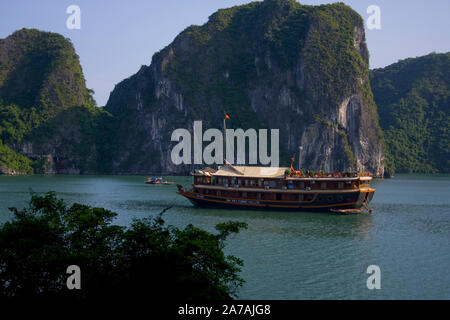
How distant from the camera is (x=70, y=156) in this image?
15650 centimetres

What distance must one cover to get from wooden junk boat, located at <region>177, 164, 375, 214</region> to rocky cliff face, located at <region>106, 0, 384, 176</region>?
91.2 metres

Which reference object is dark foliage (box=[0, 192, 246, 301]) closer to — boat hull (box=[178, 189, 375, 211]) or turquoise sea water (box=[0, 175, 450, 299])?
turquoise sea water (box=[0, 175, 450, 299])

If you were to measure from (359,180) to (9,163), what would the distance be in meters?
116

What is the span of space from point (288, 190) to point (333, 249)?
54.8 ft

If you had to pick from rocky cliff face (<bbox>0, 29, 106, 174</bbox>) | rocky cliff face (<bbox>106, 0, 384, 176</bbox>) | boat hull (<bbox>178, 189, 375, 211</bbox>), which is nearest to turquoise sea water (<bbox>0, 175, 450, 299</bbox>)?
boat hull (<bbox>178, 189, 375, 211</bbox>)

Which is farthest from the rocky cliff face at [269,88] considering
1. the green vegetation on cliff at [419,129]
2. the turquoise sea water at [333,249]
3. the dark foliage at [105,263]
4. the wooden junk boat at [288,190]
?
the dark foliage at [105,263]

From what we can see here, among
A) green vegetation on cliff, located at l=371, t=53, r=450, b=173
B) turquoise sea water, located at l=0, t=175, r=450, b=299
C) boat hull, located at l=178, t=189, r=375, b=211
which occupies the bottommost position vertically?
turquoise sea water, located at l=0, t=175, r=450, b=299

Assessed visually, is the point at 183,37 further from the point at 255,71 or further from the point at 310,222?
the point at 310,222

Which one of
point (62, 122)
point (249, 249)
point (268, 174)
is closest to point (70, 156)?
point (62, 122)

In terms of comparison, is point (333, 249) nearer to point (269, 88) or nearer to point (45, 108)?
point (269, 88)

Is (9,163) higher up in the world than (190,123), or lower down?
lower down

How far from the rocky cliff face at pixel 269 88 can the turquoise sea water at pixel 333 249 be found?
90.3 meters

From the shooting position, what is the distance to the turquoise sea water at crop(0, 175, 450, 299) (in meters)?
23.2

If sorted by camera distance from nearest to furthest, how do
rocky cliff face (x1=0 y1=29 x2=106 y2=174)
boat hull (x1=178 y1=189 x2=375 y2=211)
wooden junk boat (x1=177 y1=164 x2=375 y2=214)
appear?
1. wooden junk boat (x1=177 y1=164 x2=375 y2=214)
2. boat hull (x1=178 y1=189 x2=375 y2=211)
3. rocky cliff face (x1=0 y1=29 x2=106 y2=174)
